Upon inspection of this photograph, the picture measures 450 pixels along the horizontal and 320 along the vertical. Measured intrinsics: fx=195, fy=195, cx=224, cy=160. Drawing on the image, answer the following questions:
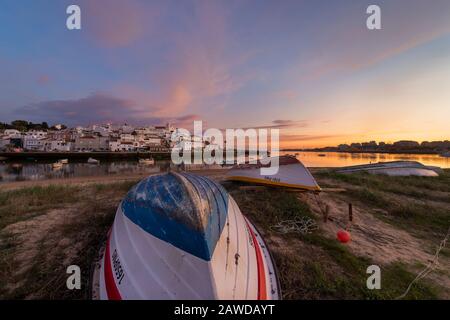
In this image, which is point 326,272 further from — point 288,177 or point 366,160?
point 366,160

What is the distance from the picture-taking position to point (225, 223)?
278cm

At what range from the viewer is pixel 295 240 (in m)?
4.89

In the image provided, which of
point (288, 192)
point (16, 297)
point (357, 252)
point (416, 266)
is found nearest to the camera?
point (16, 297)

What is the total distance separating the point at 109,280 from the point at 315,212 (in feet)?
20.5

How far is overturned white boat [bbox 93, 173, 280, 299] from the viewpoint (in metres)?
1.98

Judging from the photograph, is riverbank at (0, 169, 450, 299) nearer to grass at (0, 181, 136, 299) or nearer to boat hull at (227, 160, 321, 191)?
grass at (0, 181, 136, 299)

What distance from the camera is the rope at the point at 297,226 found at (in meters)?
5.34

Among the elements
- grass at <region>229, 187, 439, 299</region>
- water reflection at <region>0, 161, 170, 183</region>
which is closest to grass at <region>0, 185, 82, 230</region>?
grass at <region>229, 187, 439, 299</region>

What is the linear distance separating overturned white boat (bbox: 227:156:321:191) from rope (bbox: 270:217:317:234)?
1757 millimetres

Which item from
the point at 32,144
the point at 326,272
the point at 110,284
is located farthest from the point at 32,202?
the point at 32,144

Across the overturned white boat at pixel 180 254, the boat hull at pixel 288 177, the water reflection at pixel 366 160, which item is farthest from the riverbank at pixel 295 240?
the water reflection at pixel 366 160

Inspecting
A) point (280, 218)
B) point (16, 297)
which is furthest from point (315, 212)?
point (16, 297)

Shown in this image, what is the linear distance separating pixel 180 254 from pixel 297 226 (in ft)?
14.5
